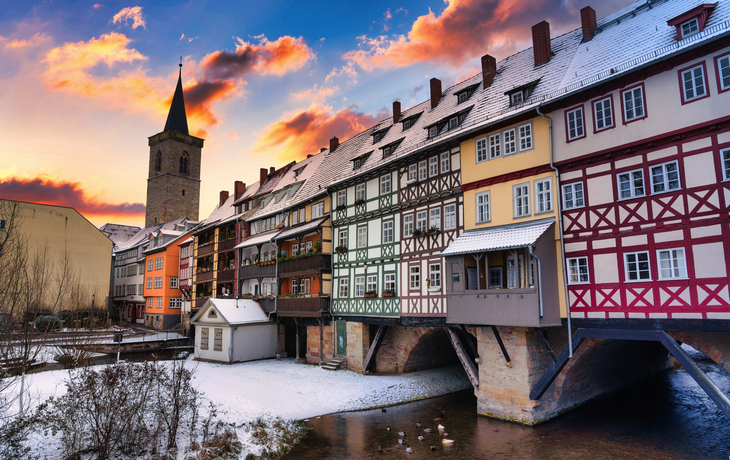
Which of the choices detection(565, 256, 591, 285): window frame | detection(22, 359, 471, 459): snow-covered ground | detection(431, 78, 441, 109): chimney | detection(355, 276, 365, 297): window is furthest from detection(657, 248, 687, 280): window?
detection(431, 78, 441, 109): chimney

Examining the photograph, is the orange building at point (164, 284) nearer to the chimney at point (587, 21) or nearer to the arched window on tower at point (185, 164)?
the arched window on tower at point (185, 164)

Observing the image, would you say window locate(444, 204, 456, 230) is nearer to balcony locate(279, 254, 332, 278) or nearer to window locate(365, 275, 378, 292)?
window locate(365, 275, 378, 292)

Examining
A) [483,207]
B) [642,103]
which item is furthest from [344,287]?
[642,103]

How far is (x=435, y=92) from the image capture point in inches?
982

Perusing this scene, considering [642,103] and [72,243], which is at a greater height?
[72,243]

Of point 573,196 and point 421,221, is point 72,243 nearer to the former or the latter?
point 421,221

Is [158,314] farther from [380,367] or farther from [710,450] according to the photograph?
[710,450]

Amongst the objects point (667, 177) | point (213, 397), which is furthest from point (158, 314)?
point (667, 177)

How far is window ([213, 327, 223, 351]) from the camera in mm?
28922

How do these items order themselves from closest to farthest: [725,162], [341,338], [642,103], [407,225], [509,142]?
[725,162] < [642,103] < [509,142] < [407,225] < [341,338]

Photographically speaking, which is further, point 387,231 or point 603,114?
point 387,231

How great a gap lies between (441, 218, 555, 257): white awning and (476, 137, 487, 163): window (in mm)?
2936

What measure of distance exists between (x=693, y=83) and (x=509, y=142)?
5919 mm

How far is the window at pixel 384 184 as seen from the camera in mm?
23172
